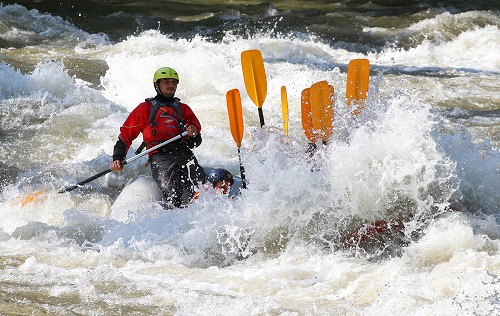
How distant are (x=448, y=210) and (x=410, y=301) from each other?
63.4 inches

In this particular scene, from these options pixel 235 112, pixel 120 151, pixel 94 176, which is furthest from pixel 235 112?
pixel 94 176

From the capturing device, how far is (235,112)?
6.29m

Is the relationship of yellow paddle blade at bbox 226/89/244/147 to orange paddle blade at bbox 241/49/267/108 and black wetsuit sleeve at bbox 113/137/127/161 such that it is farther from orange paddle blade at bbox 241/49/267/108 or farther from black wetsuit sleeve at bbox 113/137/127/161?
black wetsuit sleeve at bbox 113/137/127/161

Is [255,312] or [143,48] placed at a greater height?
[143,48]

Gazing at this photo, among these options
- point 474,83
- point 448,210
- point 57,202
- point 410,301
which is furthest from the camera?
point 474,83

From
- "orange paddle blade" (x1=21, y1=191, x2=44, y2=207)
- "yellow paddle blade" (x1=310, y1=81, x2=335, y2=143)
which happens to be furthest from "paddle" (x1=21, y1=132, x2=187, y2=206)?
"yellow paddle blade" (x1=310, y1=81, x2=335, y2=143)

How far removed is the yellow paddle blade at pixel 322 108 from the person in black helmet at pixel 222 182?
81 cm

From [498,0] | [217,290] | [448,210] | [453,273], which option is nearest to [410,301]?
[453,273]

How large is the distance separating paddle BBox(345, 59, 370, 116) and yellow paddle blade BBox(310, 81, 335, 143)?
0.24m

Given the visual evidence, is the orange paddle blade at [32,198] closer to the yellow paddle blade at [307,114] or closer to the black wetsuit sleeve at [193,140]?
the black wetsuit sleeve at [193,140]

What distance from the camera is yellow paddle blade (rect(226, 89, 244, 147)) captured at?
6202 mm

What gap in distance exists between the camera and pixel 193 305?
4219mm

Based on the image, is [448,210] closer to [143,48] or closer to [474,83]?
[474,83]

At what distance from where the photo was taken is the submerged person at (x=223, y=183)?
5.87m
